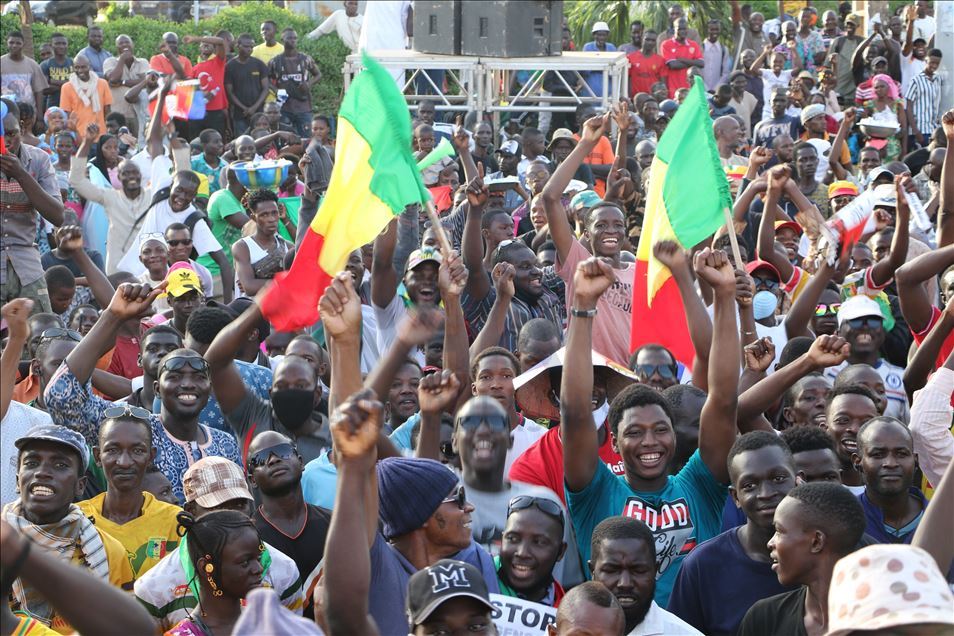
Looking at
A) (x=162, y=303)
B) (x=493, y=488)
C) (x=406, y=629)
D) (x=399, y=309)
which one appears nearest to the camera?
(x=406, y=629)

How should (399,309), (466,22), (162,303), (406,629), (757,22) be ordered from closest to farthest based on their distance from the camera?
(406,629) → (399,309) → (162,303) → (466,22) → (757,22)

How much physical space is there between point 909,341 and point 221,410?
3717 mm

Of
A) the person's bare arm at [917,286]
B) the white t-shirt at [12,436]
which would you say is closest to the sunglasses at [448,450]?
the white t-shirt at [12,436]

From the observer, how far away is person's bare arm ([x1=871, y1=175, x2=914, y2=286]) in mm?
7836

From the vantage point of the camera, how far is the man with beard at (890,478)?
5051 millimetres

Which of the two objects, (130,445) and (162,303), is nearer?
(130,445)

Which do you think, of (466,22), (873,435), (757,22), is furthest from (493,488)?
(757,22)

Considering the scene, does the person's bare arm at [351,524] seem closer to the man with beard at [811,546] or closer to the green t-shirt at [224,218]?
the man with beard at [811,546]

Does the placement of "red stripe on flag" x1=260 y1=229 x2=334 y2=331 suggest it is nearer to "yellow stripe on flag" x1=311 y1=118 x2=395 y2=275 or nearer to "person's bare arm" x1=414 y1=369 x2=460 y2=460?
"yellow stripe on flag" x1=311 y1=118 x2=395 y2=275

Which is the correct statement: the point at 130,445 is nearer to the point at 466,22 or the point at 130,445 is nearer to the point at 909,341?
the point at 909,341

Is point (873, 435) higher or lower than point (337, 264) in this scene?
lower

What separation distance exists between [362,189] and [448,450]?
118 centimetres

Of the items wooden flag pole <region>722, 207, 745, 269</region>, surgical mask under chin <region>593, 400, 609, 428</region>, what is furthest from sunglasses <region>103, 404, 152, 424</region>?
wooden flag pole <region>722, 207, 745, 269</region>

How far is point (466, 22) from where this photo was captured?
1681 centimetres
